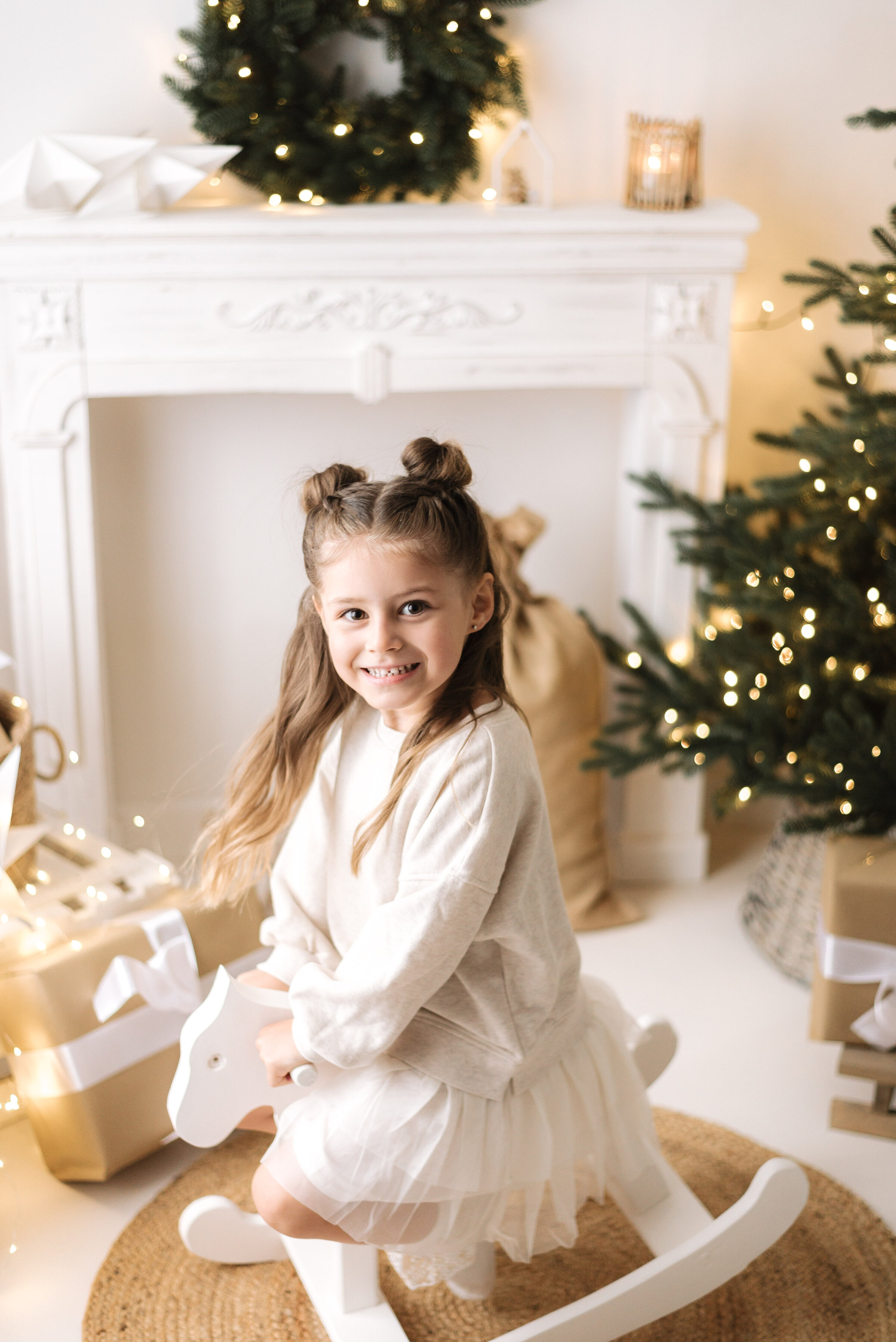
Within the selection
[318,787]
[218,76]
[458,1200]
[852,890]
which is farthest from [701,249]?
[458,1200]

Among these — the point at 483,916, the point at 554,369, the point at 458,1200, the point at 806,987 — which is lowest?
the point at 806,987

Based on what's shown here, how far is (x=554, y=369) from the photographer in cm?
197

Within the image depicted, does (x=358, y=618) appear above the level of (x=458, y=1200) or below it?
above

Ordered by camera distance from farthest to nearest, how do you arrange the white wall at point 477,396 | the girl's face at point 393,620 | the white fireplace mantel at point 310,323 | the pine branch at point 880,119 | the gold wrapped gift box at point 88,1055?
1. the white wall at point 477,396
2. the white fireplace mantel at point 310,323
3. the pine branch at point 880,119
4. the gold wrapped gift box at point 88,1055
5. the girl's face at point 393,620

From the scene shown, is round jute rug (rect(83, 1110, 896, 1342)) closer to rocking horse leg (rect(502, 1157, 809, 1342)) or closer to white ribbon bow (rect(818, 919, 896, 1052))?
rocking horse leg (rect(502, 1157, 809, 1342))

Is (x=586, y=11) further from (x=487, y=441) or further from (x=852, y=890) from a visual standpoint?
(x=852, y=890)

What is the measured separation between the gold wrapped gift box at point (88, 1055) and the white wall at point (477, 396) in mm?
475

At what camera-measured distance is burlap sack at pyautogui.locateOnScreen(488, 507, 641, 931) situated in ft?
6.78

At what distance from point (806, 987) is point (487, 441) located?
3.57 feet

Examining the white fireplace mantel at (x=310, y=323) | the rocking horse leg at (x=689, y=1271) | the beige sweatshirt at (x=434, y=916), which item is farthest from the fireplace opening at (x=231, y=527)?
the rocking horse leg at (x=689, y=1271)

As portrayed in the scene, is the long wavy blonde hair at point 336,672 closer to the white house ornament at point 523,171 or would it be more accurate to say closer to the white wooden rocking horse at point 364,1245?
the white wooden rocking horse at point 364,1245

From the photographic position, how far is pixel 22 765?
1629mm

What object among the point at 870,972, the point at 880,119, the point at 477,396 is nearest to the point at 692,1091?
the point at 870,972

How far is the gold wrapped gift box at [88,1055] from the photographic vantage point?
1473mm
